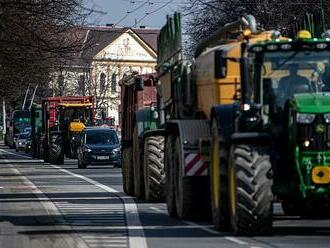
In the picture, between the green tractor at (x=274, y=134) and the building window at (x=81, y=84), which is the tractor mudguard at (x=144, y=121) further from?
the building window at (x=81, y=84)

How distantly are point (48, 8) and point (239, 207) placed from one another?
83.0ft

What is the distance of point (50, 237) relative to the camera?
56.2 ft

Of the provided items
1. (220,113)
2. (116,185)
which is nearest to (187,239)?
(220,113)

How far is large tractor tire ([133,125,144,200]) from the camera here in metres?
26.0

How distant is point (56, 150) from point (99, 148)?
24.0 ft

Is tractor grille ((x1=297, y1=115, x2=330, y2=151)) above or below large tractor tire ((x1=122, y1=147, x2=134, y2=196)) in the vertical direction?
above

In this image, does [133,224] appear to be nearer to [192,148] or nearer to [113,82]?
[192,148]

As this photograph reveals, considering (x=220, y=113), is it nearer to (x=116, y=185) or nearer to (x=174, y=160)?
(x=174, y=160)

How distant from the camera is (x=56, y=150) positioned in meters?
57.7

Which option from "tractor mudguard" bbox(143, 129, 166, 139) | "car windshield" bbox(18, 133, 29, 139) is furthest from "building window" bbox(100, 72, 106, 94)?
"tractor mudguard" bbox(143, 129, 166, 139)

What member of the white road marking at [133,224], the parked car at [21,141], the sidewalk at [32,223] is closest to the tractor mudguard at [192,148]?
the white road marking at [133,224]

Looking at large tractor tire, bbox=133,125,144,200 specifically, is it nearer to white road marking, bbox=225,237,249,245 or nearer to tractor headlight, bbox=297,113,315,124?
white road marking, bbox=225,237,249,245

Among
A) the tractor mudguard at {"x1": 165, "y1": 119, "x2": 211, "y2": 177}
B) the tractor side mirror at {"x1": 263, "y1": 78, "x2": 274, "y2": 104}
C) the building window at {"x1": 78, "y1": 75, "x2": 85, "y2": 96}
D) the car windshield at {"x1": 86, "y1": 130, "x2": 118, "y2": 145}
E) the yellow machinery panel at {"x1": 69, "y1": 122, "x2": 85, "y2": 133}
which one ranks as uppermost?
the building window at {"x1": 78, "y1": 75, "x2": 85, "y2": 96}

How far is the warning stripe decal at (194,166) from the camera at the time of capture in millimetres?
18766
